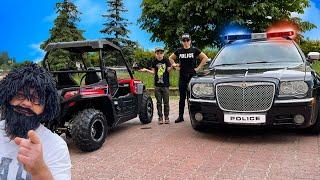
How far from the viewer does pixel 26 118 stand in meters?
1.90

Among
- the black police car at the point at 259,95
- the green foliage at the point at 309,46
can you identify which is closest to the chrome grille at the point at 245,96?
the black police car at the point at 259,95

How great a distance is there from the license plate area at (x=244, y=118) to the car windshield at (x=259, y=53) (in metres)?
1.35

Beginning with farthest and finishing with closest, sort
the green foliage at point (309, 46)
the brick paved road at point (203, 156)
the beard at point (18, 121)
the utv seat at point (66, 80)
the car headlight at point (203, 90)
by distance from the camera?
1. the green foliage at point (309, 46)
2. the utv seat at point (66, 80)
3. the car headlight at point (203, 90)
4. the brick paved road at point (203, 156)
5. the beard at point (18, 121)

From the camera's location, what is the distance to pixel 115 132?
26.0 feet

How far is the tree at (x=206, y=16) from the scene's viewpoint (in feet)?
78.5

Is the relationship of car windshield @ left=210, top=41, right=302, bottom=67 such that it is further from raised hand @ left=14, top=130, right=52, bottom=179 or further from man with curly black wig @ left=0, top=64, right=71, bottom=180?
raised hand @ left=14, top=130, right=52, bottom=179

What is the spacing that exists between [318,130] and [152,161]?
9.30ft

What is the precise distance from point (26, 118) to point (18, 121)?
4 cm

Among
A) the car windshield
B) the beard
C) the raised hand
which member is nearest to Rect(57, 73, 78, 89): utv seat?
the car windshield

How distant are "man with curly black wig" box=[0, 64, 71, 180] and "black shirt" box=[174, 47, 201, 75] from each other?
644 cm

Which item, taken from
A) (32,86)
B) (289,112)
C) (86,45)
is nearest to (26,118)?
(32,86)

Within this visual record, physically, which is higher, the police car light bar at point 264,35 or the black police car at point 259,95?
the police car light bar at point 264,35

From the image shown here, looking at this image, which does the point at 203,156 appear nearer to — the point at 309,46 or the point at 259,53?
the point at 259,53

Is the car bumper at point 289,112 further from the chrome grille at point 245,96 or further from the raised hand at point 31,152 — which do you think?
the raised hand at point 31,152
